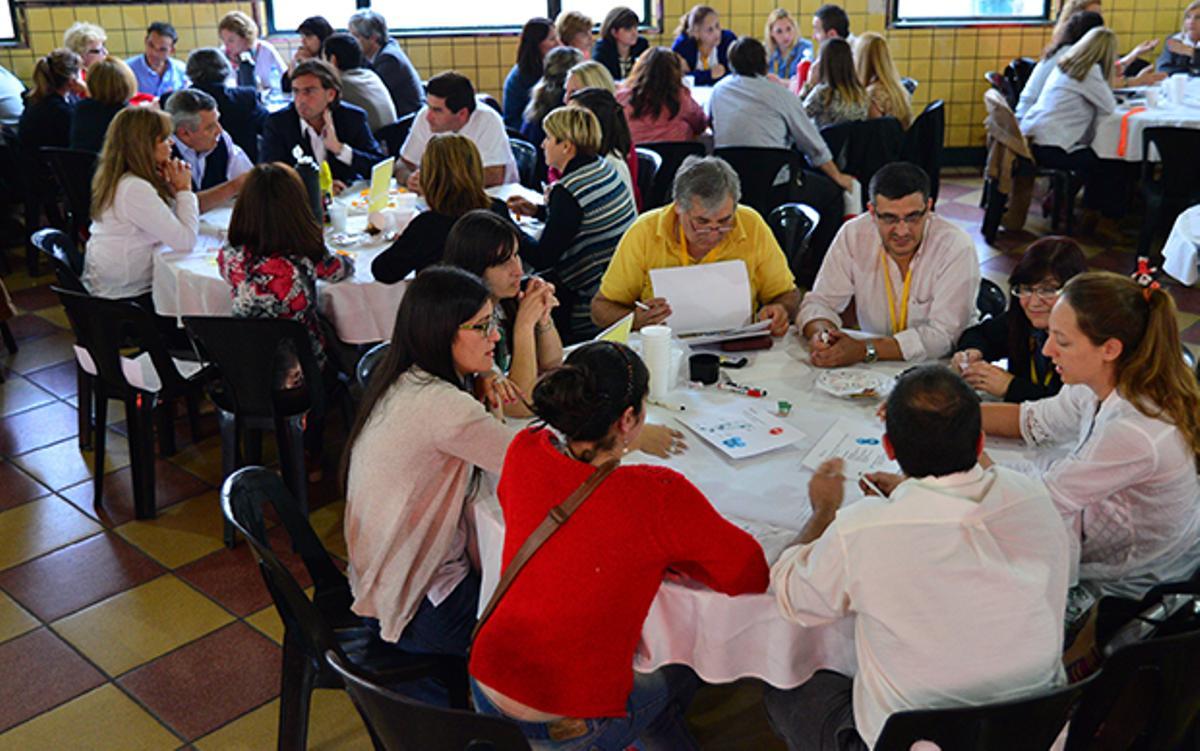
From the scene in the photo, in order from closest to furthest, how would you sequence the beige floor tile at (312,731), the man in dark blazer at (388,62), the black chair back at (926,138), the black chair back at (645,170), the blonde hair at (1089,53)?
the beige floor tile at (312,731) → the black chair back at (645,170) → the black chair back at (926,138) → the blonde hair at (1089,53) → the man in dark blazer at (388,62)

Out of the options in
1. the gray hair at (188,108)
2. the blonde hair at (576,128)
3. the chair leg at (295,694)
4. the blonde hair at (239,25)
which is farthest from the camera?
the blonde hair at (239,25)

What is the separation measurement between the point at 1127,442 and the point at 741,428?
0.84 m

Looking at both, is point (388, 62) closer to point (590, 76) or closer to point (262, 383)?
point (590, 76)

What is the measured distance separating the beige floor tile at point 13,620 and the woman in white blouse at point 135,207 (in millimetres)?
1245

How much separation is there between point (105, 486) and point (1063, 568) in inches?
142

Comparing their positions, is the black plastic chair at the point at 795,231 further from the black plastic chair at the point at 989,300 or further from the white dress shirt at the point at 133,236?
the white dress shirt at the point at 133,236

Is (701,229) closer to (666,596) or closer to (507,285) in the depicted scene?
(507,285)

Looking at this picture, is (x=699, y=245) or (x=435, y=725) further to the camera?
(x=699, y=245)

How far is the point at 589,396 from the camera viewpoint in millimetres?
2021

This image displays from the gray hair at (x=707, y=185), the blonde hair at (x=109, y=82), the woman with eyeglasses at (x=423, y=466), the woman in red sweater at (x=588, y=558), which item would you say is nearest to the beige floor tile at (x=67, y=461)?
the blonde hair at (x=109, y=82)

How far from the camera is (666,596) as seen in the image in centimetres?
214

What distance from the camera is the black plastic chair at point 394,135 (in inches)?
243

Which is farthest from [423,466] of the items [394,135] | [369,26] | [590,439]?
[369,26]

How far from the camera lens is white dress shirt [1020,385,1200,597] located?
220cm
